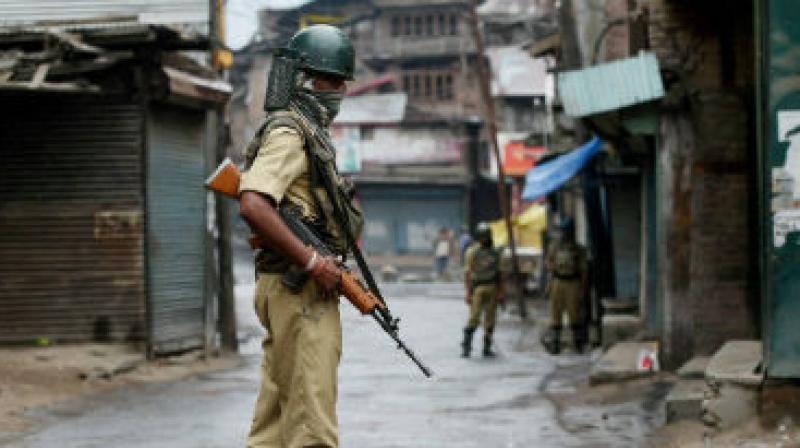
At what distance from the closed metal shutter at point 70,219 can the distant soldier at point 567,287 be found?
6619 mm

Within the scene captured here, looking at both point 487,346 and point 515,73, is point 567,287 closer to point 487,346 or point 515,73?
point 487,346

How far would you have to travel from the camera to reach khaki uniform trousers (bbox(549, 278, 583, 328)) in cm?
2072

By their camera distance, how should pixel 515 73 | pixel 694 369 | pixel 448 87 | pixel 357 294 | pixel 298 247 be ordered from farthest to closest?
pixel 448 87 → pixel 515 73 → pixel 694 369 → pixel 357 294 → pixel 298 247

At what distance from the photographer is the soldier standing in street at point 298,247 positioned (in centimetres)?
543

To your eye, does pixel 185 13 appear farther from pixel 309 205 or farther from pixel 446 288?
pixel 446 288

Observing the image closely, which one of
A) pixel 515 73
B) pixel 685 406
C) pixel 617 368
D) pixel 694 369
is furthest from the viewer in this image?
pixel 515 73

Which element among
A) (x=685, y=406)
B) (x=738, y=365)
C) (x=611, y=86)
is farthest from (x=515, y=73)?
(x=738, y=365)

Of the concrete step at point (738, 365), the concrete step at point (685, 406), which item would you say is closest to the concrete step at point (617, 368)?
the concrete step at point (738, 365)

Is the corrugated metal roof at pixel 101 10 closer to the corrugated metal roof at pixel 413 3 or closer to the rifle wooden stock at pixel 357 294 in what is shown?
the rifle wooden stock at pixel 357 294

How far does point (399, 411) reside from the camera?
12.2 m

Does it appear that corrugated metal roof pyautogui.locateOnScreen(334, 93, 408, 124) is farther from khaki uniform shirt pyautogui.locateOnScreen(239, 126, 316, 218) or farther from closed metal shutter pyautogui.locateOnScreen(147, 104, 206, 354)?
khaki uniform shirt pyautogui.locateOnScreen(239, 126, 316, 218)

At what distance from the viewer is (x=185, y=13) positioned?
17266mm

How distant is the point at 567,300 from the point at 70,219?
7513 millimetres

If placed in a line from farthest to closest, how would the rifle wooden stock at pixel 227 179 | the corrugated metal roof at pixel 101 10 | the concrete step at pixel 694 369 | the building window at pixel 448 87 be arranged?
the building window at pixel 448 87 → the corrugated metal roof at pixel 101 10 → the concrete step at pixel 694 369 → the rifle wooden stock at pixel 227 179
